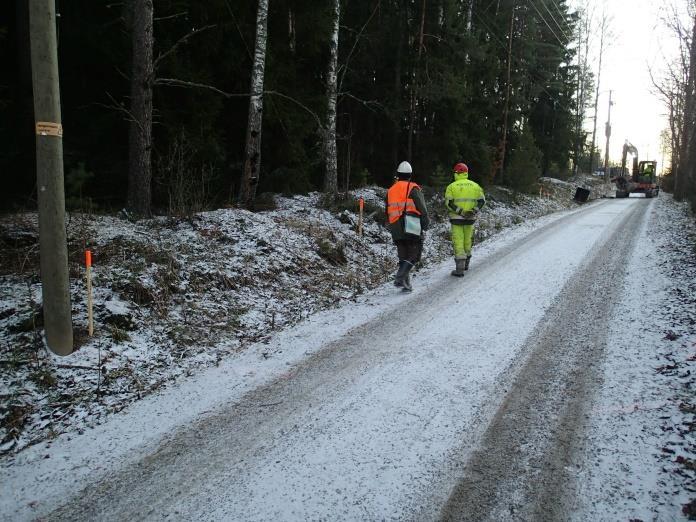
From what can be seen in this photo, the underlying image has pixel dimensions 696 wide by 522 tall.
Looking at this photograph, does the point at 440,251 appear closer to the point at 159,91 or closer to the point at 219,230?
the point at 219,230

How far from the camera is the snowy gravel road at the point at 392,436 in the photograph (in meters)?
2.69

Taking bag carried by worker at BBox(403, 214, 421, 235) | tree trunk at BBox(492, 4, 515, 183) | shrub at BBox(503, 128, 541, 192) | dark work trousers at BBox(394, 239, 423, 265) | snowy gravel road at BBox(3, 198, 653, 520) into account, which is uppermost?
tree trunk at BBox(492, 4, 515, 183)

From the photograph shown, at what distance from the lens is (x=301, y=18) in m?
13.6

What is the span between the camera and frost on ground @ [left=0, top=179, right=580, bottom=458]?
4.04 metres

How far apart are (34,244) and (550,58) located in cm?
3336

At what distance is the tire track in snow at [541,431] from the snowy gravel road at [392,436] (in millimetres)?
11

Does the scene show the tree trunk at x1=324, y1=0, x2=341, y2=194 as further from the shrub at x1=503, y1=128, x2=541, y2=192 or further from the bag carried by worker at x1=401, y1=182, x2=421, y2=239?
the shrub at x1=503, y1=128, x2=541, y2=192

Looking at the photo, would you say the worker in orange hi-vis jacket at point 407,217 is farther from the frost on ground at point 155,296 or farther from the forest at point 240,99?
the forest at point 240,99

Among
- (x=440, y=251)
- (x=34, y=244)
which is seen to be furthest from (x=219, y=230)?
(x=440, y=251)

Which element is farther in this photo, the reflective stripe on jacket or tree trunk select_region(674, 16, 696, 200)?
tree trunk select_region(674, 16, 696, 200)

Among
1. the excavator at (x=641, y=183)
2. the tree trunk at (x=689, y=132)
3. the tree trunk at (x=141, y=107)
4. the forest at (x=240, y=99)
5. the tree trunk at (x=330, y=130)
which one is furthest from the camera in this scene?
the excavator at (x=641, y=183)

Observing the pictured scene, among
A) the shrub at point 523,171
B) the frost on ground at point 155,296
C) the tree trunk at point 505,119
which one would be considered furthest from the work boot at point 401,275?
the tree trunk at point 505,119

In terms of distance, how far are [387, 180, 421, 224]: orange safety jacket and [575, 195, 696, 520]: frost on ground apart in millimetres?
3487

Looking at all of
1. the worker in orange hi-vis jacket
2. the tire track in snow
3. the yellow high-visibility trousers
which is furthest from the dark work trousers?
the tire track in snow
